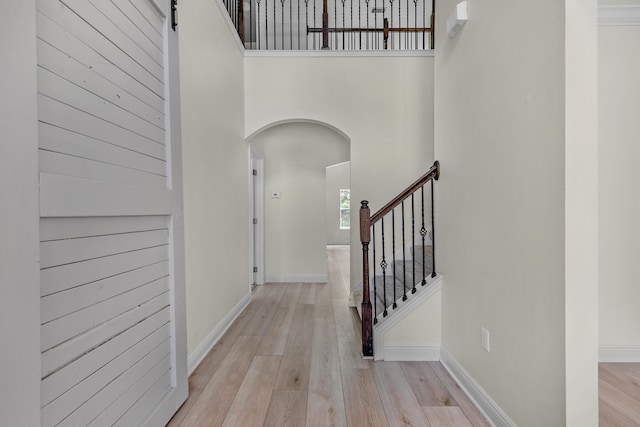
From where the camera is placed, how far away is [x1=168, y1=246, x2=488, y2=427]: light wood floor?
1828 millimetres

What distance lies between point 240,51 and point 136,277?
313 cm

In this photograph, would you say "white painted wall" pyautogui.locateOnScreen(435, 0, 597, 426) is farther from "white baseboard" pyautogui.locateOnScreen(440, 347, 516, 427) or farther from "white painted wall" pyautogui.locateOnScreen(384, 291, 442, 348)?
"white painted wall" pyautogui.locateOnScreen(384, 291, 442, 348)

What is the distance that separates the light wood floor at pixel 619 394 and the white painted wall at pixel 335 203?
9379mm

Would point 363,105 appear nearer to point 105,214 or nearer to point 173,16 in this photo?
point 173,16

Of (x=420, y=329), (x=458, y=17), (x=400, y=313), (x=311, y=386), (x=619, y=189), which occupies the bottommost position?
(x=311, y=386)

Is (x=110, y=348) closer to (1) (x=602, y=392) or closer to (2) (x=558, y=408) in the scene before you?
(2) (x=558, y=408)

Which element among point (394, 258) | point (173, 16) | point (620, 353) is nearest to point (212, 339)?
point (394, 258)

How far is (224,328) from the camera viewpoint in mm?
3150

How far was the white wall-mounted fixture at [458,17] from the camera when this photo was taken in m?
2.08

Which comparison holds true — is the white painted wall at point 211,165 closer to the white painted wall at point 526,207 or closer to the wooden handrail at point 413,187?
the wooden handrail at point 413,187

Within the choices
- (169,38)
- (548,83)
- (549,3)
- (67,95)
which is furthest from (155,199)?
(549,3)

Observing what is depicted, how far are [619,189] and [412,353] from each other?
188 cm

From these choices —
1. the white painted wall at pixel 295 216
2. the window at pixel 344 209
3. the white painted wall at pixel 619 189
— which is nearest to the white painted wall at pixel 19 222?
the white painted wall at pixel 619 189

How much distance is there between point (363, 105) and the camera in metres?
3.96
